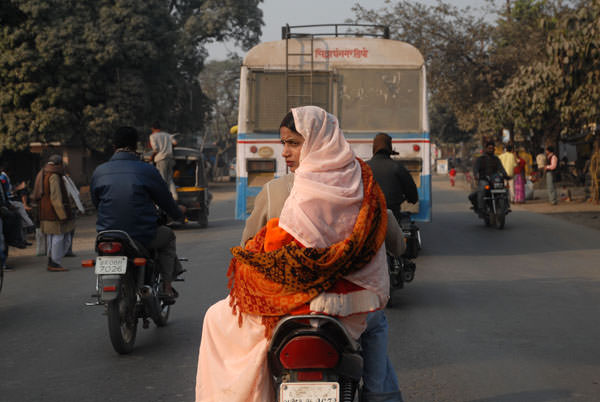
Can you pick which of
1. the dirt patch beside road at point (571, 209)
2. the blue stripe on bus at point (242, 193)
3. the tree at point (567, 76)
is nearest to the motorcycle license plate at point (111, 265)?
the blue stripe on bus at point (242, 193)

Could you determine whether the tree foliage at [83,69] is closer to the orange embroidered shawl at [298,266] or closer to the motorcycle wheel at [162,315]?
the motorcycle wheel at [162,315]

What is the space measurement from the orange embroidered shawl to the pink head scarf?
54mm

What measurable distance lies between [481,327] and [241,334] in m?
4.21

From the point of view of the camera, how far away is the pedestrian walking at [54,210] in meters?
11.2

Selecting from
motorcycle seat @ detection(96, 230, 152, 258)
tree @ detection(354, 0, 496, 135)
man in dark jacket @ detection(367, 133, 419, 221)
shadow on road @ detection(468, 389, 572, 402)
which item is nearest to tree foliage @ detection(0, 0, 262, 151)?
tree @ detection(354, 0, 496, 135)

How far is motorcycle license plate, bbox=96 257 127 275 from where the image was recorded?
5926 millimetres

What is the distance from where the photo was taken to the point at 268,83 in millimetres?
12586

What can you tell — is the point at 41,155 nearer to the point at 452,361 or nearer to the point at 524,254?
the point at 524,254

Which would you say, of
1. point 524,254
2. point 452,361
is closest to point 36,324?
point 452,361

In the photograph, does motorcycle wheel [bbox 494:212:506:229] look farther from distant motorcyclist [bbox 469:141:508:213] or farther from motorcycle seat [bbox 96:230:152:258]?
motorcycle seat [bbox 96:230:152:258]

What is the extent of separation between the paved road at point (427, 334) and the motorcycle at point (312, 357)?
188cm

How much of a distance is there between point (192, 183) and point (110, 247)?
12580 mm

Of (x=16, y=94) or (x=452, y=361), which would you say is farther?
(x=16, y=94)

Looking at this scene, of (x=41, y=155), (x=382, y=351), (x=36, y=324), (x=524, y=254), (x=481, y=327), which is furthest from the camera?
(x=41, y=155)
